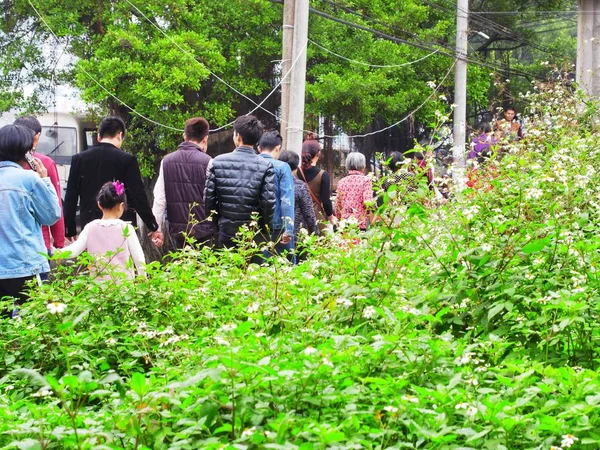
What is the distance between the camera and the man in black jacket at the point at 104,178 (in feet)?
24.6

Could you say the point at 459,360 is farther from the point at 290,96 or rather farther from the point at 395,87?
the point at 395,87

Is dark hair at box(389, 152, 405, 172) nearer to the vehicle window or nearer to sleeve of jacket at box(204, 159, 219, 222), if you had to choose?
sleeve of jacket at box(204, 159, 219, 222)

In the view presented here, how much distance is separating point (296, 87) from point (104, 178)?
239 inches

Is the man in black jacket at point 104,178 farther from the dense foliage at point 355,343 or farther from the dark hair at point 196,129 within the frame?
the dense foliage at point 355,343

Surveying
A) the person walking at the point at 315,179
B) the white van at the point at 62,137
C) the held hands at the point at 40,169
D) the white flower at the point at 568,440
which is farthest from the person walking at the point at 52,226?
the white van at the point at 62,137

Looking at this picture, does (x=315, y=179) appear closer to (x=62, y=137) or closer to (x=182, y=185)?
(x=182, y=185)

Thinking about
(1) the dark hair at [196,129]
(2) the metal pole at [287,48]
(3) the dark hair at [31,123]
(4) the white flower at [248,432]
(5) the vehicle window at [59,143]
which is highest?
(2) the metal pole at [287,48]

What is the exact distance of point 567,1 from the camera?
2955 centimetres

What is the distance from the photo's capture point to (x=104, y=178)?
751cm

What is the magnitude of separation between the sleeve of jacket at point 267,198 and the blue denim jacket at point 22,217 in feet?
5.09

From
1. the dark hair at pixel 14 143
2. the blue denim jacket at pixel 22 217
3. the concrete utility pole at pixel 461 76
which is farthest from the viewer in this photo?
the concrete utility pole at pixel 461 76

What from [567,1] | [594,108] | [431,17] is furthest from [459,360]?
[567,1]

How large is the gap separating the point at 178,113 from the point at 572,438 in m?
17.9

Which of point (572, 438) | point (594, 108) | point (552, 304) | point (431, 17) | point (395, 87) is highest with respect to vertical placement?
point (431, 17)
